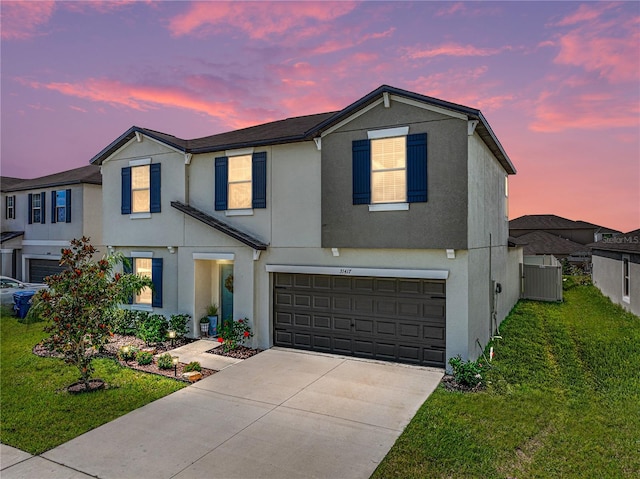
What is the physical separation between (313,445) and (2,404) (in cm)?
605

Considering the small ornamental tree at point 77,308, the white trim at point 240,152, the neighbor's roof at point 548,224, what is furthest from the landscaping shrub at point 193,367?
the neighbor's roof at point 548,224

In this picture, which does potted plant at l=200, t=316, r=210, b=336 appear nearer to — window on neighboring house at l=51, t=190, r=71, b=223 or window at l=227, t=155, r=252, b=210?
window at l=227, t=155, r=252, b=210

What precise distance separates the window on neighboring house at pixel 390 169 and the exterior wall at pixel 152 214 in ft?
20.6

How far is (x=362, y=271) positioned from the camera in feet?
31.6

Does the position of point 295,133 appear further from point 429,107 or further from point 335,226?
point 429,107

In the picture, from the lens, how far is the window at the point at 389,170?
912 centimetres

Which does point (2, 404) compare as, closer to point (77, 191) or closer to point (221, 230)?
point (221, 230)

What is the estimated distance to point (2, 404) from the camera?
695 centimetres

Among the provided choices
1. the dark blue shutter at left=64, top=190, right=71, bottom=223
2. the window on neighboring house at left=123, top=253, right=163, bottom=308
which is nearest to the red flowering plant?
the window on neighboring house at left=123, top=253, right=163, bottom=308

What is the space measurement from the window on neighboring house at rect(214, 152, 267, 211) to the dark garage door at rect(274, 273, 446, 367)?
2.49 m

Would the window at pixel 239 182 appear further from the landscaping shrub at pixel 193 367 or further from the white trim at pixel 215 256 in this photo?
the landscaping shrub at pixel 193 367

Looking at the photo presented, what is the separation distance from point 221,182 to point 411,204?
610 centimetres

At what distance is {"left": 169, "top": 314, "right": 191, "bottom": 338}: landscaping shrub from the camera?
37.7 ft

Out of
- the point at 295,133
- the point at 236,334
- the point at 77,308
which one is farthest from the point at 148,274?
the point at 295,133
